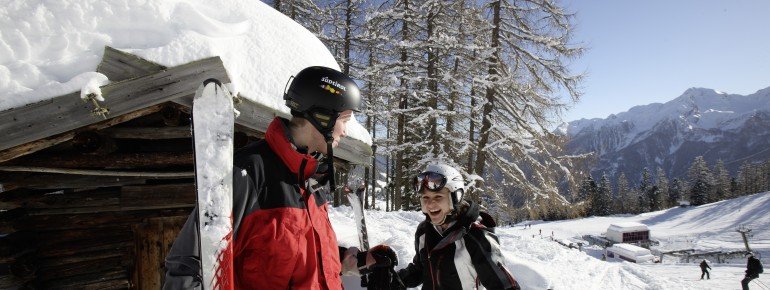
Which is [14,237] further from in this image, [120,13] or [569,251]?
[569,251]

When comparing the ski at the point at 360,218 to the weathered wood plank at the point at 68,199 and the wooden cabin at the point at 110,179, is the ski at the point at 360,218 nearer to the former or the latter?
the wooden cabin at the point at 110,179

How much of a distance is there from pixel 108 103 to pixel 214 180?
2133 millimetres

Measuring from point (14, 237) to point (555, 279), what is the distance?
928 cm

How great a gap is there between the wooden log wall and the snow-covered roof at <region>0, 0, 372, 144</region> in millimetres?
702

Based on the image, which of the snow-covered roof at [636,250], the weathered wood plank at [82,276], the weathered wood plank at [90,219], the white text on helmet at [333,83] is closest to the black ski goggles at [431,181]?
the white text on helmet at [333,83]

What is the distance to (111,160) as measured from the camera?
4242mm

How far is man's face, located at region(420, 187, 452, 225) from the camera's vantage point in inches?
147

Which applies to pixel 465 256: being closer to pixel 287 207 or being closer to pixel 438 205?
pixel 438 205

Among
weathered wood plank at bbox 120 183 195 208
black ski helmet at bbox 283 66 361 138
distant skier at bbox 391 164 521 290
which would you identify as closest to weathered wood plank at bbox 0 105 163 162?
weathered wood plank at bbox 120 183 195 208

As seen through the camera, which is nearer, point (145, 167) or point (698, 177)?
A: point (145, 167)

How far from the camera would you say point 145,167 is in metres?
4.68

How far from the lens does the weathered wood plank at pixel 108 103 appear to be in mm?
2895

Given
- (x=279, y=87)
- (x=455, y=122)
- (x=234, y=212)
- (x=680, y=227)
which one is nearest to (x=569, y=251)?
(x=455, y=122)

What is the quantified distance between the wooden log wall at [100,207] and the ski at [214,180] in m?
2.29
